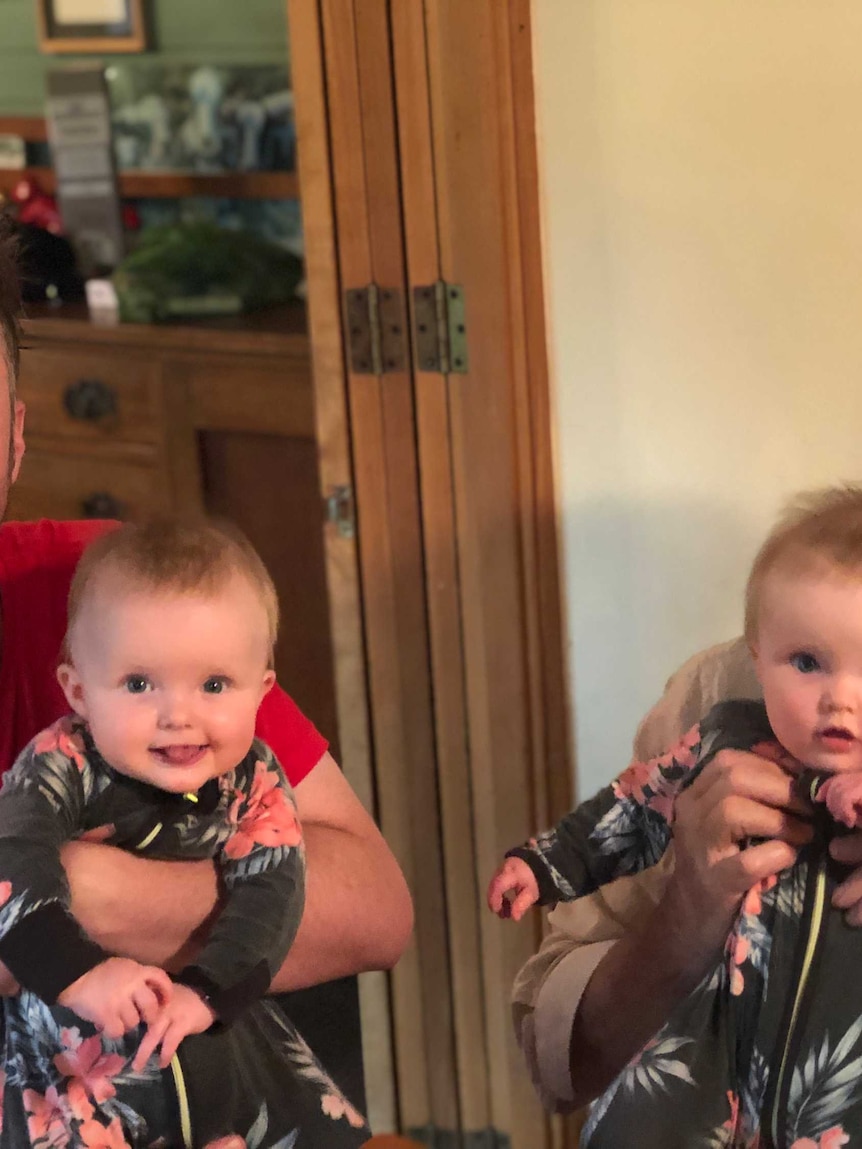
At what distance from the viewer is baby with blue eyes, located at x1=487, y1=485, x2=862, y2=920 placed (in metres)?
0.96

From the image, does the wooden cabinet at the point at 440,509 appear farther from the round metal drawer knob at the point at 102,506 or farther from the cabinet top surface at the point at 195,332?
the round metal drawer knob at the point at 102,506

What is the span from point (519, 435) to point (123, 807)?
81cm

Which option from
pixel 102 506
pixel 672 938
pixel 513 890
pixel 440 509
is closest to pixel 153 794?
pixel 513 890

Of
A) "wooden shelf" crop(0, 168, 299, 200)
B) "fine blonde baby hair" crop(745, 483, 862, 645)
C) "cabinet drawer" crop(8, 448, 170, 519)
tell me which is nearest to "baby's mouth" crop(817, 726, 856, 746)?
"fine blonde baby hair" crop(745, 483, 862, 645)

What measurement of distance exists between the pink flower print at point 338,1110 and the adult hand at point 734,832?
0.29m

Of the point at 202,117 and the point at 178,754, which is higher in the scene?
the point at 202,117

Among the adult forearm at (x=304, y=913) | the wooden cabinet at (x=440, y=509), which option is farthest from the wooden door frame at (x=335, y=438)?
the adult forearm at (x=304, y=913)

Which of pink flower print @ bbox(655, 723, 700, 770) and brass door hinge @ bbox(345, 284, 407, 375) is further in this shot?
brass door hinge @ bbox(345, 284, 407, 375)

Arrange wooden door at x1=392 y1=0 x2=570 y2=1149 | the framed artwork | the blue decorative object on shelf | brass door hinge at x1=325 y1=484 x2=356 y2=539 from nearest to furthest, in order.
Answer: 1. wooden door at x1=392 y1=0 x2=570 y2=1149
2. brass door hinge at x1=325 y1=484 x2=356 y2=539
3. the blue decorative object on shelf
4. the framed artwork

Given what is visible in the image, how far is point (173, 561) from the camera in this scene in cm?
102

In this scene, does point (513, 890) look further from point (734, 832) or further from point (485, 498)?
point (485, 498)

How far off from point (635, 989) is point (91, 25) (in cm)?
236

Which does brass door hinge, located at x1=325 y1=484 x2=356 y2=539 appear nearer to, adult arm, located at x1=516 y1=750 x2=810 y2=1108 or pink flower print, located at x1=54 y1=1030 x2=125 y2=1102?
adult arm, located at x1=516 y1=750 x2=810 y2=1108

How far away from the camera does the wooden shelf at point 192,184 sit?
2693 mm
